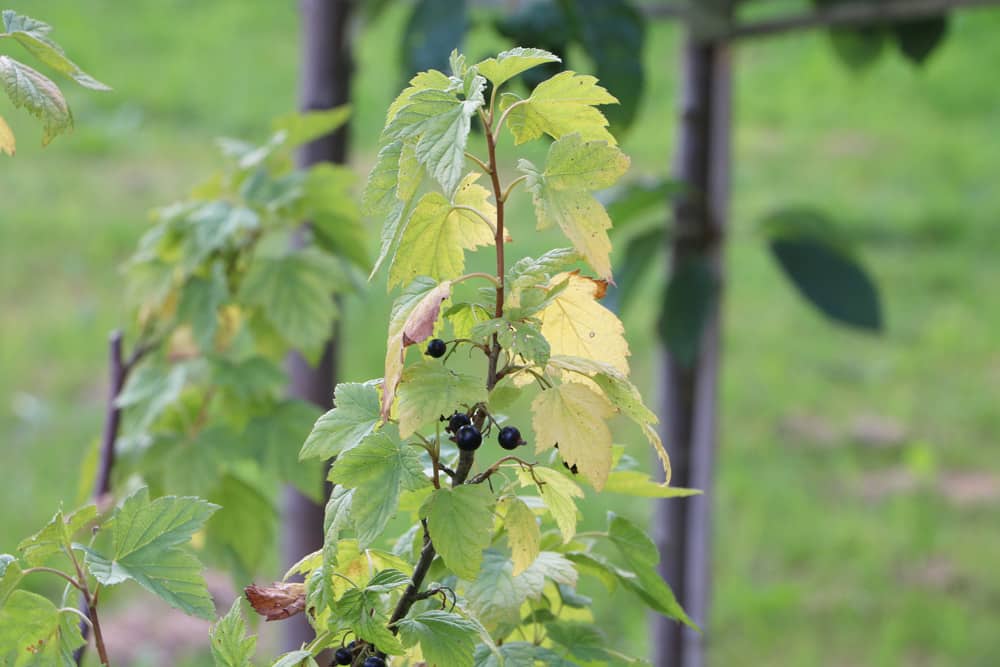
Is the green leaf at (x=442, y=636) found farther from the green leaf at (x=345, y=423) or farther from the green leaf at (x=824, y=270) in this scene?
the green leaf at (x=824, y=270)

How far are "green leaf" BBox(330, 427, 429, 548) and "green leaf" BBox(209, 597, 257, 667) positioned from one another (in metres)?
0.08

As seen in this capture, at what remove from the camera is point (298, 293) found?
4.08 feet

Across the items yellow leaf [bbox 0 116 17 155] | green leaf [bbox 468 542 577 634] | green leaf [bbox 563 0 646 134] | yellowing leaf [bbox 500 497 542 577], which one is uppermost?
green leaf [bbox 563 0 646 134]

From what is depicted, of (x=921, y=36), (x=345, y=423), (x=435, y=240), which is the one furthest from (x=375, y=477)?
(x=921, y=36)

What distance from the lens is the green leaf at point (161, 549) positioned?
0.67m

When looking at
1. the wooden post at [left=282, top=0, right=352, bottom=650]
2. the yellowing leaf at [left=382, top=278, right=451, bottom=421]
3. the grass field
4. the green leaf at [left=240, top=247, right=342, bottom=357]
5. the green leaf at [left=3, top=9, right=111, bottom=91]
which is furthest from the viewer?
the grass field

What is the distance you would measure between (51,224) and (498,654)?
4375mm

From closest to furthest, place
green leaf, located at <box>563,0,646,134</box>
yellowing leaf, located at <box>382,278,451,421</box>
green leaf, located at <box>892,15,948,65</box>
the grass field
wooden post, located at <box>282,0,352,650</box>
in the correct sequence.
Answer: yellowing leaf, located at <box>382,278,451,421</box>, green leaf, located at <box>563,0,646,134</box>, wooden post, located at <box>282,0,352,650</box>, green leaf, located at <box>892,15,948,65</box>, the grass field

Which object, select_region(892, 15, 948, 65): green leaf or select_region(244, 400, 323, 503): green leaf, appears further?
select_region(892, 15, 948, 65): green leaf

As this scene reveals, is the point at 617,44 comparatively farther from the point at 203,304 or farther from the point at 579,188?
the point at 579,188

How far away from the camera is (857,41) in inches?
73.4

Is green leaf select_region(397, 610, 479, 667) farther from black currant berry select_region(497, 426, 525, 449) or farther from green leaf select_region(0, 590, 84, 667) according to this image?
green leaf select_region(0, 590, 84, 667)

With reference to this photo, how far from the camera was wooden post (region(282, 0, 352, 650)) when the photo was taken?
1688 millimetres

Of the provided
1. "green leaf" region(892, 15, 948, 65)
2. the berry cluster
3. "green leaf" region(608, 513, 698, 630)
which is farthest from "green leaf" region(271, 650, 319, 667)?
"green leaf" region(892, 15, 948, 65)
